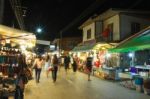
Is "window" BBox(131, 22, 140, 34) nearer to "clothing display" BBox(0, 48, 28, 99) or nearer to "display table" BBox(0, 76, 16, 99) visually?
"clothing display" BBox(0, 48, 28, 99)

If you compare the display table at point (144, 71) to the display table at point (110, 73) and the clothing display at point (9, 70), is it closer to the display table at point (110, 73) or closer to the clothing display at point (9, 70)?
the display table at point (110, 73)

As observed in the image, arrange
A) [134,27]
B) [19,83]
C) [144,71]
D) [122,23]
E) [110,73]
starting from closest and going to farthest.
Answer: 1. [19,83]
2. [144,71]
3. [110,73]
4. [122,23]
5. [134,27]

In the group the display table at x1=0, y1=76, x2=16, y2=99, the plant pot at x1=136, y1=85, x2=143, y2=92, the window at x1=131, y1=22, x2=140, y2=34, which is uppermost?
the window at x1=131, y1=22, x2=140, y2=34

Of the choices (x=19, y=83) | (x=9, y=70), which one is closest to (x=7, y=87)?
(x=19, y=83)

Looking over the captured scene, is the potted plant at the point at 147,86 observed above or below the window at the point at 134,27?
below

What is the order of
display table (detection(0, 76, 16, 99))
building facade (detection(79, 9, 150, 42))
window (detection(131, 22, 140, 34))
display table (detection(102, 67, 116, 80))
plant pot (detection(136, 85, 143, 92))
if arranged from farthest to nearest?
1. window (detection(131, 22, 140, 34))
2. building facade (detection(79, 9, 150, 42))
3. display table (detection(102, 67, 116, 80))
4. plant pot (detection(136, 85, 143, 92))
5. display table (detection(0, 76, 16, 99))

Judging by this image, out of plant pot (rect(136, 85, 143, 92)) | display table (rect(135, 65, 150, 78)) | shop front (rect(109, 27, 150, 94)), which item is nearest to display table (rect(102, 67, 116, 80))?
shop front (rect(109, 27, 150, 94))

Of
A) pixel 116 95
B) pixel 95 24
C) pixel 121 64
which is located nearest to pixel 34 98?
pixel 116 95

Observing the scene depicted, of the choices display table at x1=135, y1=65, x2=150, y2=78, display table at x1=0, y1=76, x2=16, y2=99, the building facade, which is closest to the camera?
display table at x1=0, y1=76, x2=16, y2=99

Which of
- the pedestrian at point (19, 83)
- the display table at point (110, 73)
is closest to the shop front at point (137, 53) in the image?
the display table at point (110, 73)

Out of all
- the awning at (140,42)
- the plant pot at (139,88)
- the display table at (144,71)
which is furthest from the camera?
the display table at (144,71)

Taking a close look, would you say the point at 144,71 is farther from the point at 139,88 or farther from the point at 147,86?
the point at 147,86

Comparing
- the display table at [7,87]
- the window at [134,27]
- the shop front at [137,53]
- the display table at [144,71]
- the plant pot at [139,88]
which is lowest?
the plant pot at [139,88]

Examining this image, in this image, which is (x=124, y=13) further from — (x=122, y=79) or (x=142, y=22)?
(x=122, y=79)
